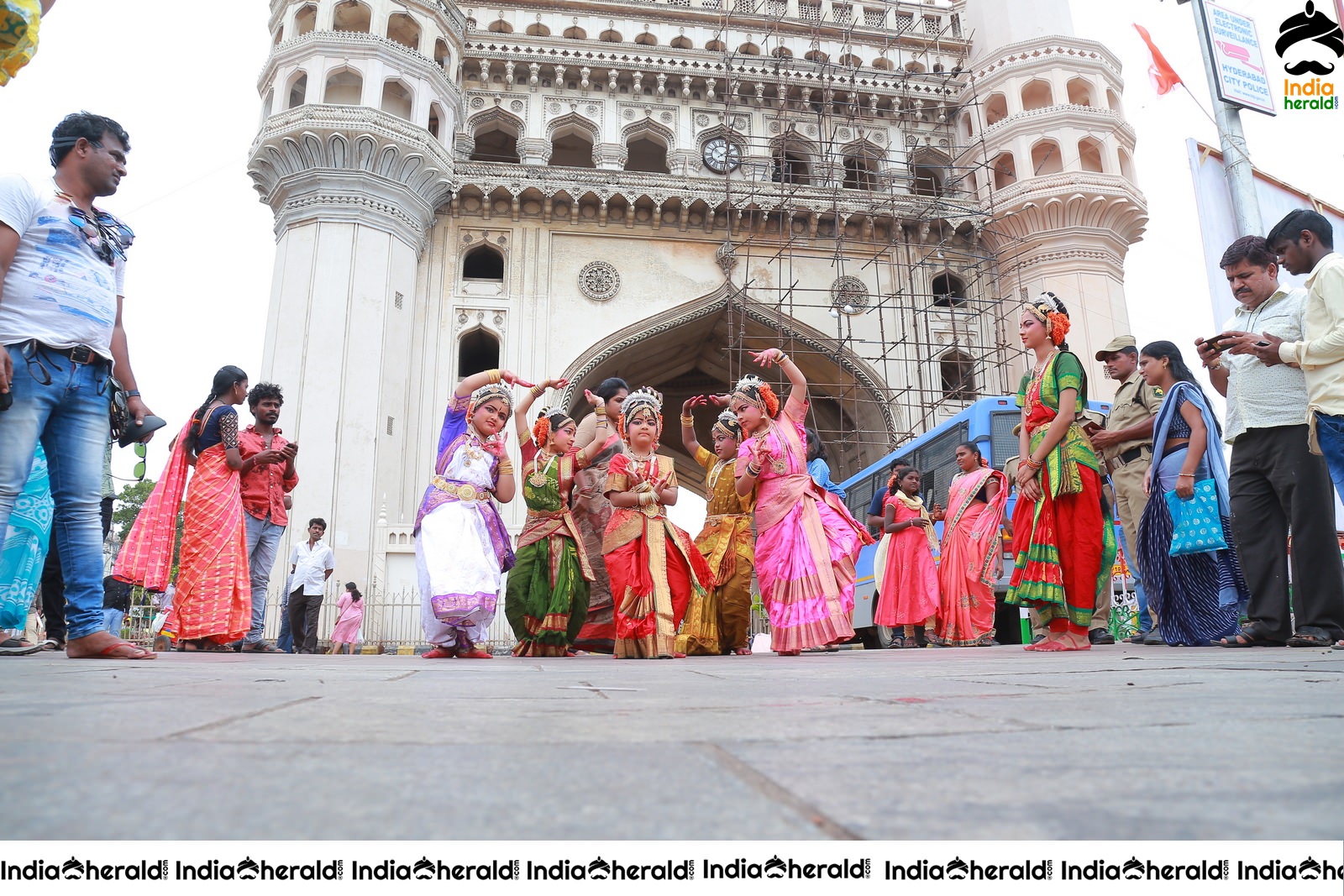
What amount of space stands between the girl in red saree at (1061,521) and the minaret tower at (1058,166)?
11.0 meters

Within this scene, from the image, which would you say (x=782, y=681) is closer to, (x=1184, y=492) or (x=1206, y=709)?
(x=1206, y=709)

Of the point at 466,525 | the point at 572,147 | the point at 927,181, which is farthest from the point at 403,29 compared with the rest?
the point at 466,525

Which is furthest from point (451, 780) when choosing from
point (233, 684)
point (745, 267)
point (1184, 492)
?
point (745, 267)

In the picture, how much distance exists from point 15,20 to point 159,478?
2.98 meters

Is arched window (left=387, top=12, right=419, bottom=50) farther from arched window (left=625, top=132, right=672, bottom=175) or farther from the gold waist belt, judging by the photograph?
the gold waist belt

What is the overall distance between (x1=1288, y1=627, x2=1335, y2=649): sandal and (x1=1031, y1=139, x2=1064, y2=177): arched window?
504 inches

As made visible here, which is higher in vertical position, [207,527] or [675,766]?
[207,527]

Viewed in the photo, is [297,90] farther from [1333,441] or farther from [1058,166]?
[1333,441]

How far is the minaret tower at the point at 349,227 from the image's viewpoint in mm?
11703

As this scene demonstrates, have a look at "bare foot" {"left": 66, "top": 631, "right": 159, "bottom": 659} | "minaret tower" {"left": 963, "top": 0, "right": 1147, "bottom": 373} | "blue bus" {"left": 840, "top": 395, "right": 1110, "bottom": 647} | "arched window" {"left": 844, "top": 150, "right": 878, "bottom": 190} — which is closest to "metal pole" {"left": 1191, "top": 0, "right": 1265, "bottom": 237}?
"blue bus" {"left": 840, "top": 395, "right": 1110, "bottom": 647}

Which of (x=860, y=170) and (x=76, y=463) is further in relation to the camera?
(x=860, y=170)

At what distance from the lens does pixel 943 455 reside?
30.1ft

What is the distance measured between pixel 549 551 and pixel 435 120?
11.7m

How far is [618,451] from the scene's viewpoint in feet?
16.6
